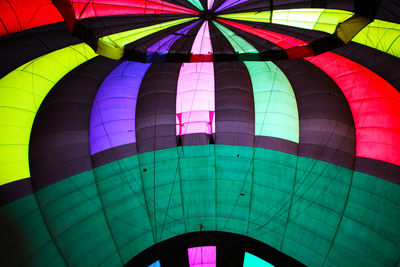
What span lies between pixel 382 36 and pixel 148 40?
429 cm

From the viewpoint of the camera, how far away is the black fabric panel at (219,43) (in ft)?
12.6

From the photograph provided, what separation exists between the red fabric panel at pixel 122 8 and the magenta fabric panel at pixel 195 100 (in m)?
1.82

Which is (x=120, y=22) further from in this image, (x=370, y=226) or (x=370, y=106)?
(x=370, y=226)

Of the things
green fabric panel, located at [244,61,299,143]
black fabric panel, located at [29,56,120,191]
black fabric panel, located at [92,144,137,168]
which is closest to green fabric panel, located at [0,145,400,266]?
black fabric panel, located at [92,144,137,168]

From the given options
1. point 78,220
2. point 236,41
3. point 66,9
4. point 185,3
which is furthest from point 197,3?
point 78,220

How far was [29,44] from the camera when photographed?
3854mm

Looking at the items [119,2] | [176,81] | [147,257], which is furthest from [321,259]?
[119,2]

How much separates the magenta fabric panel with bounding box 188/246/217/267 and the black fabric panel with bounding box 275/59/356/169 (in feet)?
12.5

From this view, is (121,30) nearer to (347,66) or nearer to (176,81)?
(176,81)

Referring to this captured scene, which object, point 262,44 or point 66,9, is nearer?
point 66,9

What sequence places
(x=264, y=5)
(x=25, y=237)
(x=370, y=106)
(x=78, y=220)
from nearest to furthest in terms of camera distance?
(x=264, y=5)
(x=25, y=237)
(x=370, y=106)
(x=78, y=220)

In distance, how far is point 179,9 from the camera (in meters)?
3.55

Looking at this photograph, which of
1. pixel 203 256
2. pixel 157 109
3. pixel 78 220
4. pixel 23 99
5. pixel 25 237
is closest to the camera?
pixel 25 237

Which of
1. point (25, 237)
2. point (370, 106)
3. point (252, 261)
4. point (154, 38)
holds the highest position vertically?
point (154, 38)
